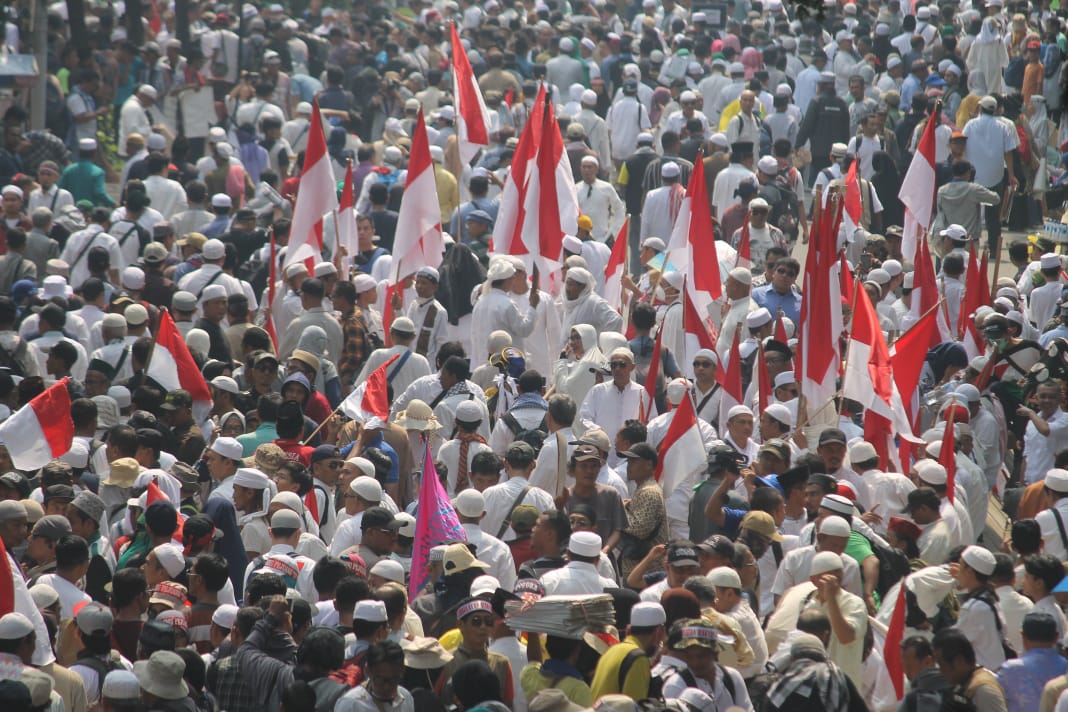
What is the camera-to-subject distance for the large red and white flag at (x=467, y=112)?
15078 millimetres

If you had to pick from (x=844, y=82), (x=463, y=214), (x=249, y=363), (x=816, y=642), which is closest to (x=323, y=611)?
(x=816, y=642)

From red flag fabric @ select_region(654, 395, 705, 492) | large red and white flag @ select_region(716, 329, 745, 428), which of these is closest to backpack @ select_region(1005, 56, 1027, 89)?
large red and white flag @ select_region(716, 329, 745, 428)

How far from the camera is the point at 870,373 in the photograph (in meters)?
10.9

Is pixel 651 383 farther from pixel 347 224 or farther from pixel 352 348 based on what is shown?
pixel 347 224

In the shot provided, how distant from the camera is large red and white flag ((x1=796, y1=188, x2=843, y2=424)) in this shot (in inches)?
442

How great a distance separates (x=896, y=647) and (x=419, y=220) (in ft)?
22.3

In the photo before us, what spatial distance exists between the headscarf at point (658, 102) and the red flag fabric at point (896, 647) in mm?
14686

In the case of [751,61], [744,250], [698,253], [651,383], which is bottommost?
[751,61]

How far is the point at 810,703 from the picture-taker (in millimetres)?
6996

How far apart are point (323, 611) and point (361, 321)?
5265 millimetres

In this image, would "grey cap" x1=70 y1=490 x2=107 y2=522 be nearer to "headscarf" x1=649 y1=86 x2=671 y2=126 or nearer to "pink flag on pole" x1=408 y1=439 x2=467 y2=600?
"pink flag on pole" x1=408 y1=439 x2=467 y2=600

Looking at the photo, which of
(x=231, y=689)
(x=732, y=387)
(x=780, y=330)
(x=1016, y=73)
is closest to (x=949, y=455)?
(x=732, y=387)

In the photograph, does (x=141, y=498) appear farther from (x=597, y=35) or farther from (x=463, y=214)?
(x=597, y=35)

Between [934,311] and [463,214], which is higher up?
[934,311]
